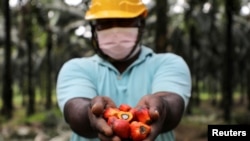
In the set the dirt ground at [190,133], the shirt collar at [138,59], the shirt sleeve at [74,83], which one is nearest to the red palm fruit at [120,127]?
the shirt sleeve at [74,83]

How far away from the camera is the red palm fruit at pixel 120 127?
5.12 ft

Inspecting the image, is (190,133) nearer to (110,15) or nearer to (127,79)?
(127,79)

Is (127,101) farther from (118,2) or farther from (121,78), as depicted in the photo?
(118,2)

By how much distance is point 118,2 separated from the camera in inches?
85.0

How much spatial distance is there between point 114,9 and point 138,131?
74cm

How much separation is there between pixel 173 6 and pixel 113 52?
17.7m

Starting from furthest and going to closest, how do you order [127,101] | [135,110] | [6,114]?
[6,114]
[127,101]
[135,110]

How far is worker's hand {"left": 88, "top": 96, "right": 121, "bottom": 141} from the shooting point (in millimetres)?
1576

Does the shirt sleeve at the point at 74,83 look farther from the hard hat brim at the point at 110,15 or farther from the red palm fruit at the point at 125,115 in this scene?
the red palm fruit at the point at 125,115

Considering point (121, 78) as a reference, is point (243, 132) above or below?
below

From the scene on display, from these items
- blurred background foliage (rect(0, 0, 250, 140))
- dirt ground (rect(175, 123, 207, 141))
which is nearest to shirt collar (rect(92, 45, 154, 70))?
blurred background foliage (rect(0, 0, 250, 140))

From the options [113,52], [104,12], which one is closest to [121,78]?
[113,52]

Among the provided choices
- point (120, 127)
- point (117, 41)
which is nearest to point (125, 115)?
point (120, 127)

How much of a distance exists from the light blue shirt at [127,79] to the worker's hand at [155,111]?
0.23m
